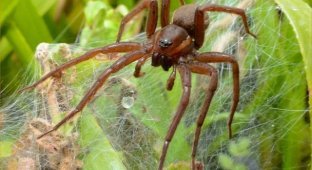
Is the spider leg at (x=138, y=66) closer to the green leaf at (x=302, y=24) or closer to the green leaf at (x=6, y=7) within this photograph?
the green leaf at (x=302, y=24)

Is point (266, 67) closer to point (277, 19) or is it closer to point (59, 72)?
point (277, 19)

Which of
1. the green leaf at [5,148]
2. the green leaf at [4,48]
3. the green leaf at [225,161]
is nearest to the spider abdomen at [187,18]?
the green leaf at [225,161]

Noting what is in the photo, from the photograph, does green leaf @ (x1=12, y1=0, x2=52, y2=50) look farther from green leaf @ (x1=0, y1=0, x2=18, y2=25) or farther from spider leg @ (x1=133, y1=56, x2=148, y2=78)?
spider leg @ (x1=133, y1=56, x2=148, y2=78)

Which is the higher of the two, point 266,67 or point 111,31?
point 111,31

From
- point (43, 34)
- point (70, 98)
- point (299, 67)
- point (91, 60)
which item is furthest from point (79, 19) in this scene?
point (299, 67)

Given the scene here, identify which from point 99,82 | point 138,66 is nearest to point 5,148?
point 99,82

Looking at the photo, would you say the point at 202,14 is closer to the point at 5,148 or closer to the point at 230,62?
the point at 230,62

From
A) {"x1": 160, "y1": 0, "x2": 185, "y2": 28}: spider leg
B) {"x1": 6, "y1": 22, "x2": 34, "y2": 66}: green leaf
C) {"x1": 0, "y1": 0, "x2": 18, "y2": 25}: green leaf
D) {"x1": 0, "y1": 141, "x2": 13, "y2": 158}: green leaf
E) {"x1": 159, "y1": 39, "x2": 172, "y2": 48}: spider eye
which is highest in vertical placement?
{"x1": 0, "y1": 0, "x2": 18, "y2": 25}: green leaf

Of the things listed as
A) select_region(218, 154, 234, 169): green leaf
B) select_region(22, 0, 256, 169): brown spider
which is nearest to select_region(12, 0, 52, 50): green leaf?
select_region(22, 0, 256, 169): brown spider
